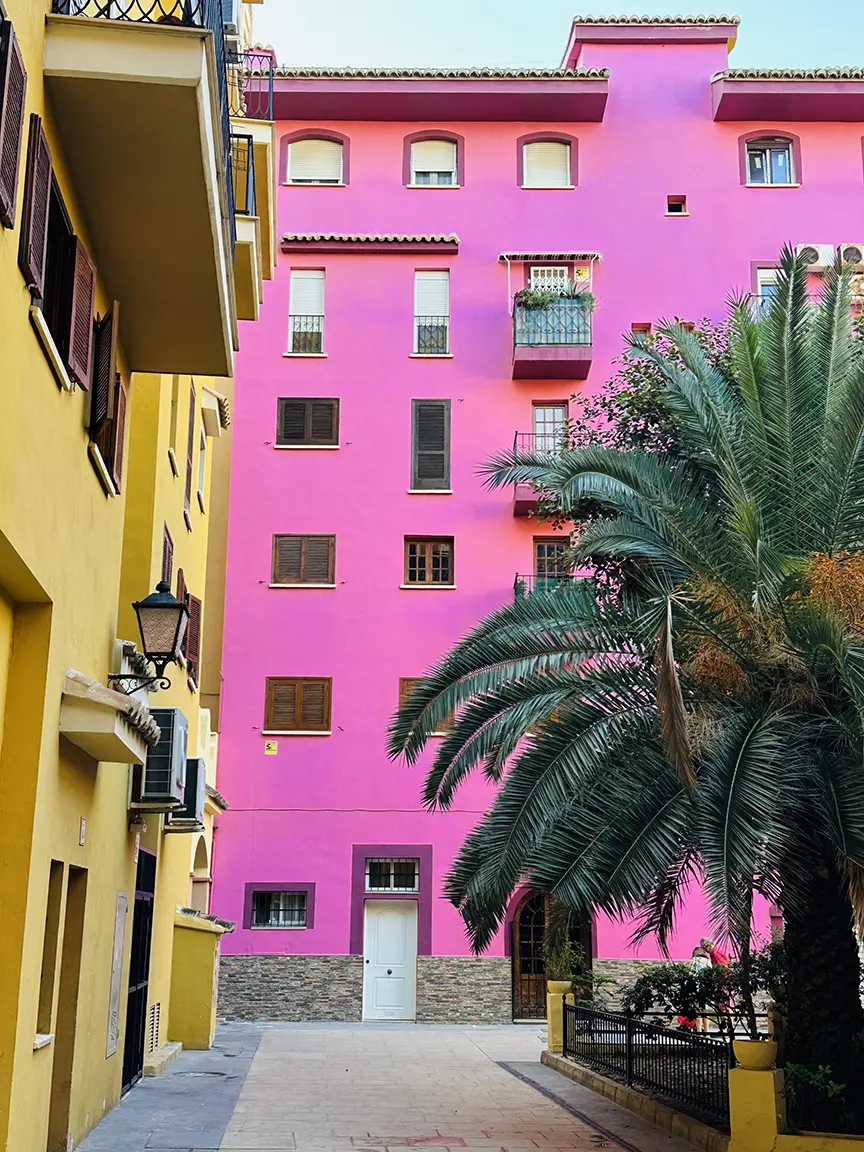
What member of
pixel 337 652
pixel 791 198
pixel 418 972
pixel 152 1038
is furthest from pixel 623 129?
pixel 152 1038

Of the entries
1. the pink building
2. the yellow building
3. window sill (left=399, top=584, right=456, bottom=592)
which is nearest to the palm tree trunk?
the yellow building

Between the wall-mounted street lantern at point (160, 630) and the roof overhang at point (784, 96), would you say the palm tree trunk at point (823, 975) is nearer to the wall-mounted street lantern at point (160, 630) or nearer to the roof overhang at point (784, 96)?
the wall-mounted street lantern at point (160, 630)

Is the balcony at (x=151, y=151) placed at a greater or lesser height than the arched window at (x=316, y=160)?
lesser

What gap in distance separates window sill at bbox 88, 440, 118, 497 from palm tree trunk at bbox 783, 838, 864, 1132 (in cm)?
671

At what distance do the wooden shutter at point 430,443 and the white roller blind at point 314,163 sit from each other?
6.41 meters

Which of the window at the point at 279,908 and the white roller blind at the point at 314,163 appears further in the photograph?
the white roller blind at the point at 314,163

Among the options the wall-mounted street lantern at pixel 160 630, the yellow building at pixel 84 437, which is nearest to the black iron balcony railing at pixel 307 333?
the yellow building at pixel 84 437

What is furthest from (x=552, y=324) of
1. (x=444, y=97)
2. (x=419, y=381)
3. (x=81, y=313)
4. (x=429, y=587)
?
(x=81, y=313)

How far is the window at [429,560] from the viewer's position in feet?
97.9

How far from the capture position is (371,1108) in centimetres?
1431

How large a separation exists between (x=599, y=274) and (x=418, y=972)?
54.6ft

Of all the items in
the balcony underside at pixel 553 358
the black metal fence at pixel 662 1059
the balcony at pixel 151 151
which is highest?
the balcony underside at pixel 553 358

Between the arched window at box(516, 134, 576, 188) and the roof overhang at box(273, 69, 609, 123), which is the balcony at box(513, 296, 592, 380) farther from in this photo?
the roof overhang at box(273, 69, 609, 123)

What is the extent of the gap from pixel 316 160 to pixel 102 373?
23741mm
